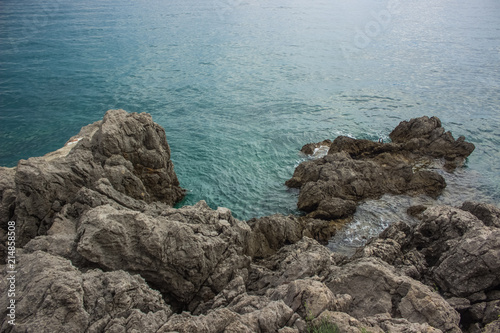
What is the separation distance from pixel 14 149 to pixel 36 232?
68.9ft

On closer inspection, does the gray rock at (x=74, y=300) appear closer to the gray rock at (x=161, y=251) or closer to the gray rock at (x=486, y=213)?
the gray rock at (x=161, y=251)

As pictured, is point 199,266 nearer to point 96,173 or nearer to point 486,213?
point 96,173

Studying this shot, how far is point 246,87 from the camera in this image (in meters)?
46.8

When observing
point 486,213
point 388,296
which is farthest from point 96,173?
point 486,213

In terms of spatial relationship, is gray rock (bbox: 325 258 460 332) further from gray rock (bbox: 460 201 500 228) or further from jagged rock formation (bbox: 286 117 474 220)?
jagged rock formation (bbox: 286 117 474 220)

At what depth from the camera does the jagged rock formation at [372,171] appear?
21.7m

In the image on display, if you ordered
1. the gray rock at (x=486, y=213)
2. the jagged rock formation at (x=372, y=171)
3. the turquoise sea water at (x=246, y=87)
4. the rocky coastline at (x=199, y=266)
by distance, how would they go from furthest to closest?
the turquoise sea water at (x=246, y=87), the jagged rock formation at (x=372, y=171), the gray rock at (x=486, y=213), the rocky coastline at (x=199, y=266)

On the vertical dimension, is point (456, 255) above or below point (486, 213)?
above

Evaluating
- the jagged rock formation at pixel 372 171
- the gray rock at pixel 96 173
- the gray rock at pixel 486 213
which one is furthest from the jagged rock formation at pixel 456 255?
the gray rock at pixel 96 173

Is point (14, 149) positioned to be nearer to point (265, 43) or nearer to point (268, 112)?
point (268, 112)

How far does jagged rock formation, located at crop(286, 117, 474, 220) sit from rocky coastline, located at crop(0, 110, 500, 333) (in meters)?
1.98

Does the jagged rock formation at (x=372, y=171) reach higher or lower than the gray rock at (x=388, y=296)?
lower

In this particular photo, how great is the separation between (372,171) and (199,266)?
Answer: 15.9 metres

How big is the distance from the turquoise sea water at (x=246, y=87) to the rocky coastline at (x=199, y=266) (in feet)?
24.3
